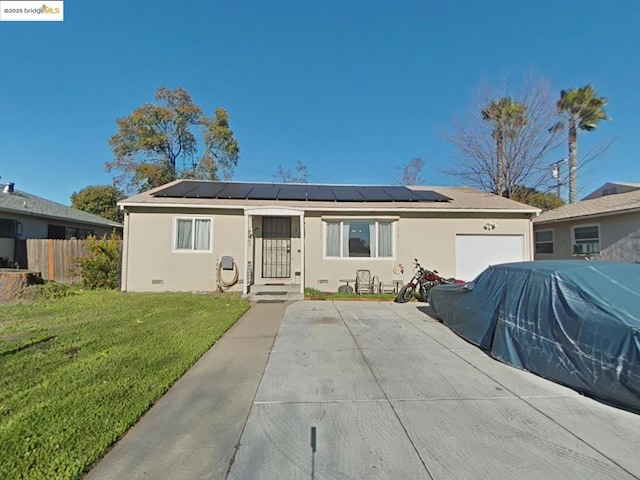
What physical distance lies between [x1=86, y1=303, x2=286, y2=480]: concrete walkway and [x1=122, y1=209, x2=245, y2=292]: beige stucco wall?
20.0ft

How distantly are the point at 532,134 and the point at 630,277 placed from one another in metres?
15.4

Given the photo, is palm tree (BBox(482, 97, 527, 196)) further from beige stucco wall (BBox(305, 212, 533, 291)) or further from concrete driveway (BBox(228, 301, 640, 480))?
concrete driveway (BBox(228, 301, 640, 480))

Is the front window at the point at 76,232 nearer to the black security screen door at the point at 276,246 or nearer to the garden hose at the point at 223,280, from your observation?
the garden hose at the point at 223,280

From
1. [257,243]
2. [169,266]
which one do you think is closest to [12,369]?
[169,266]

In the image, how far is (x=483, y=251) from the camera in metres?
10.8

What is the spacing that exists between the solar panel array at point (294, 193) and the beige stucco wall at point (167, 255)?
0.97 meters

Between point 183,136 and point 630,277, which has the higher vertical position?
point 183,136

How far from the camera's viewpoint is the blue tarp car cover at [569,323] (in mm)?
3141

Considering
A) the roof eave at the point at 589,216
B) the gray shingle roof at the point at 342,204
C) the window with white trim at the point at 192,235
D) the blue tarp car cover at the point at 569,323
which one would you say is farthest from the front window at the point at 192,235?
the roof eave at the point at 589,216

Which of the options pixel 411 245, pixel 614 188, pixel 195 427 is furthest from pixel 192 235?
pixel 614 188

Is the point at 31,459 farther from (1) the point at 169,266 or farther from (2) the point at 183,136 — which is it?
(2) the point at 183,136

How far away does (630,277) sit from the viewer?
3986 mm

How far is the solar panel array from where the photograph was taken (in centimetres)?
1100

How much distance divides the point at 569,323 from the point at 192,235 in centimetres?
995
